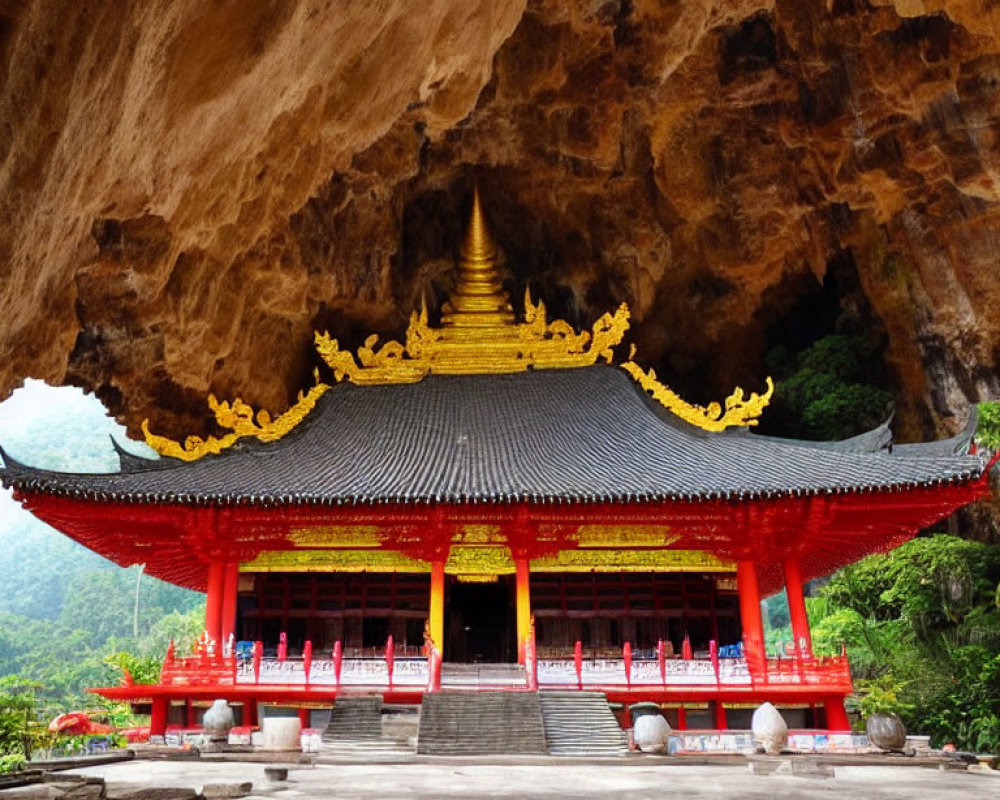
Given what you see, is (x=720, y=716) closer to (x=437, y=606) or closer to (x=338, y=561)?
(x=437, y=606)

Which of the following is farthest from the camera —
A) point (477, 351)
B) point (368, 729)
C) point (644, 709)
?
point (477, 351)

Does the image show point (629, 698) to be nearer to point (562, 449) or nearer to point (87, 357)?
point (562, 449)

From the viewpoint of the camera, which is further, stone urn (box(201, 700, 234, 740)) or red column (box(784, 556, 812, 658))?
red column (box(784, 556, 812, 658))

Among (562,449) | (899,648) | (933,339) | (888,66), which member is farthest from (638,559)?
(888,66)

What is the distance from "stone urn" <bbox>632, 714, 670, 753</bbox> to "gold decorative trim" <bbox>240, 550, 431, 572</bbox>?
6367 millimetres

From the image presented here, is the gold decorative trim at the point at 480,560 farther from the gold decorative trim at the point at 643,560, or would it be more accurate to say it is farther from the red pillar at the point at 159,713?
the red pillar at the point at 159,713

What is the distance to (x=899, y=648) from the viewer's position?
19.2 m

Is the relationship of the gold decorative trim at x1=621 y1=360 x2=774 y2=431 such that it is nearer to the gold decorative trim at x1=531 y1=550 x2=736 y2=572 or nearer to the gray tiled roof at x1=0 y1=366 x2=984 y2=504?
the gray tiled roof at x1=0 y1=366 x2=984 y2=504

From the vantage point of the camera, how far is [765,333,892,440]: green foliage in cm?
2298

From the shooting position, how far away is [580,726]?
Result: 40.4ft

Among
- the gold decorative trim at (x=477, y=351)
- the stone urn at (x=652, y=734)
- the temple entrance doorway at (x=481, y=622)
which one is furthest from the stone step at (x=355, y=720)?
the gold decorative trim at (x=477, y=351)

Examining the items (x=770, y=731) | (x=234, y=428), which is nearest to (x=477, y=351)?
(x=234, y=428)

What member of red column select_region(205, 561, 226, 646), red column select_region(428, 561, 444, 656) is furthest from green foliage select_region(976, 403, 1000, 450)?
red column select_region(205, 561, 226, 646)

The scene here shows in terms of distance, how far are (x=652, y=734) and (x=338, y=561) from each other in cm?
768
